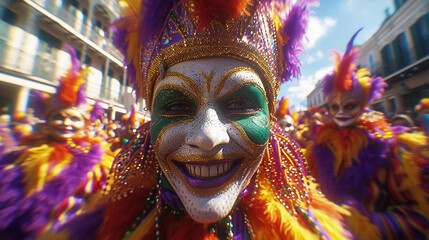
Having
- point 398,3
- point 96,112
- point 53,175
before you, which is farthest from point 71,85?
point 398,3

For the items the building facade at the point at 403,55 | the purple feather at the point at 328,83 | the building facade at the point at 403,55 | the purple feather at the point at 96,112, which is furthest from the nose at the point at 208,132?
the building facade at the point at 403,55

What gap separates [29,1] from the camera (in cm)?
792

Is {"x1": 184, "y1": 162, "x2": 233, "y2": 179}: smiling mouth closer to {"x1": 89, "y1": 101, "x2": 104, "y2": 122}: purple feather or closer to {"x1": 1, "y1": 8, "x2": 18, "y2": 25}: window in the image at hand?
{"x1": 89, "y1": 101, "x2": 104, "y2": 122}: purple feather

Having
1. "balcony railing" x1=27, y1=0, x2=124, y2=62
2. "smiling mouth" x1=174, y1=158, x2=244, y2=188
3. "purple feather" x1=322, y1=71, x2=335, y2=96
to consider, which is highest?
"balcony railing" x1=27, y1=0, x2=124, y2=62

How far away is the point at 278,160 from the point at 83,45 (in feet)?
42.6

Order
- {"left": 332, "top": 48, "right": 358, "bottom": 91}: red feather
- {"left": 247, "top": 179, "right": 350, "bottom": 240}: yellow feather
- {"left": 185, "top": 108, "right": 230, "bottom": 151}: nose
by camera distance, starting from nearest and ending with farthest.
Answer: {"left": 185, "top": 108, "right": 230, "bottom": 151}: nose < {"left": 247, "top": 179, "right": 350, "bottom": 240}: yellow feather < {"left": 332, "top": 48, "right": 358, "bottom": 91}: red feather

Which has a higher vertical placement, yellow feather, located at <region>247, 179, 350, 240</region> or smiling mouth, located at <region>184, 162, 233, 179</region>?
smiling mouth, located at <region>184, 162, 233, 179</region>

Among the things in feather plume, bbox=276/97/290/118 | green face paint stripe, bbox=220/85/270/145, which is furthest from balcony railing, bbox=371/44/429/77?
green face paint stripe, bbox=220/85/270/145

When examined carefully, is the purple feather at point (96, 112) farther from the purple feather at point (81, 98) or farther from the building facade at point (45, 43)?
the building facade at point (45, 43)

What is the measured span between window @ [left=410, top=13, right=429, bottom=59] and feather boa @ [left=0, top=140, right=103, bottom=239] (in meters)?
14.5

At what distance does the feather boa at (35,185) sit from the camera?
1.44 meters

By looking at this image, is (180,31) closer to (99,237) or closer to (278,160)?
(278,160)

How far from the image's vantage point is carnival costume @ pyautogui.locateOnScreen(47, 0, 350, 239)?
92cm

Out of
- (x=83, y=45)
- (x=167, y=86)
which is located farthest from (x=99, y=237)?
(x=83, y=45)
